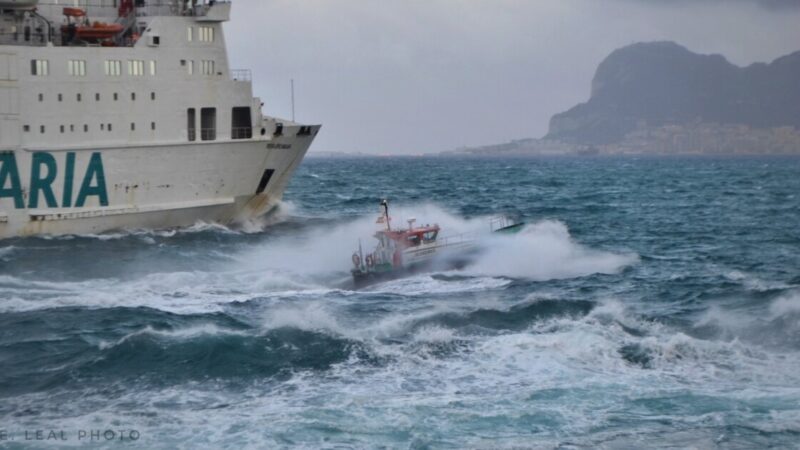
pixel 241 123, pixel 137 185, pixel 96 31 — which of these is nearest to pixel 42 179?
pixel 137 185

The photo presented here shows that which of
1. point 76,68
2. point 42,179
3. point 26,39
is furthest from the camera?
point 26,39

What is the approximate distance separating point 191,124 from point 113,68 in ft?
14.6

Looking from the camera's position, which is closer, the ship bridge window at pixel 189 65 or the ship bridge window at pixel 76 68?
the ship bridge window at pixel 76 68

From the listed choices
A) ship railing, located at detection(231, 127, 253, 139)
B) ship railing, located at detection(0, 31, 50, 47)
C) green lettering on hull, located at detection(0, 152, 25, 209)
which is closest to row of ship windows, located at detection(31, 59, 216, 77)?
ship railing, located at detection(0, 31, 50, 47)

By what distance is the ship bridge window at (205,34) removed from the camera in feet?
168

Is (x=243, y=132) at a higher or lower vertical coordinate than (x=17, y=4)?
lower

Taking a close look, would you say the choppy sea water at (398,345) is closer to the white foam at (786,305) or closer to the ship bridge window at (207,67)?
the white foam at (786,305)

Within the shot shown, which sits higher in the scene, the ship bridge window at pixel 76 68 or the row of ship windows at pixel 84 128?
the ship bridge window at pixel 76 68

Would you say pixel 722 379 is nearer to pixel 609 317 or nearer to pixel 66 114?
pixel 609 317

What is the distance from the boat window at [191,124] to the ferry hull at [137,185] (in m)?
0.91

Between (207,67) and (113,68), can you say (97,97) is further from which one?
(207,67)

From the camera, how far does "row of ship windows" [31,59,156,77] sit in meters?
46.9

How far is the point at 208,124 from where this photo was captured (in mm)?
51344

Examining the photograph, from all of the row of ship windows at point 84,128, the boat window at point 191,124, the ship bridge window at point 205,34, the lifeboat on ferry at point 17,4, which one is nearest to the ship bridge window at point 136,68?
the row of ship windows at point 84,128
